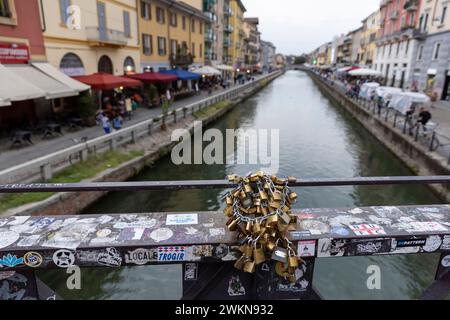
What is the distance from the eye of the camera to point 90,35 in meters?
19.9

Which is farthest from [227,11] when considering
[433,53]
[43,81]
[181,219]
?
[181,219]

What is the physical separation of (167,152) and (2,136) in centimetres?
731

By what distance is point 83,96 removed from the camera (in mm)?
16797

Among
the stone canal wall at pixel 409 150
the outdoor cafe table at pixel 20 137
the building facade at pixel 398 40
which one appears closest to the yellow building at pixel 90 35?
the outdoor cafe table at pixel 20 137

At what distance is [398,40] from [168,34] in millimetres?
30643

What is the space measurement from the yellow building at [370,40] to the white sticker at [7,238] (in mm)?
66274

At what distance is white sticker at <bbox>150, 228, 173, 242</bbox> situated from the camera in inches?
79.0

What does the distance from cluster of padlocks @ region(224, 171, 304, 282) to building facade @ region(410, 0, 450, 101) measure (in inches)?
1300

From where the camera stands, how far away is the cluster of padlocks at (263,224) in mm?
1775

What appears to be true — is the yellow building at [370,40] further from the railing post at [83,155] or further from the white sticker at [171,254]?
the white sticker at [171,254]

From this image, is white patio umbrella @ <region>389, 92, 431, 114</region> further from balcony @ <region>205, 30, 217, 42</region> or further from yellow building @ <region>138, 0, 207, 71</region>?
balcony @ <region>205, 30, 217, 42</region>

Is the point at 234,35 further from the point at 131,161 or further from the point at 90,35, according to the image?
the point at 131,161

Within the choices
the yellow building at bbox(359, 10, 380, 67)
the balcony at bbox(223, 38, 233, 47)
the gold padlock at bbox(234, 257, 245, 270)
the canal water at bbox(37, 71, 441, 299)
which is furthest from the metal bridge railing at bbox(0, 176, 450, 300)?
the yellow building at bbox(359, 10, 380, 67)
